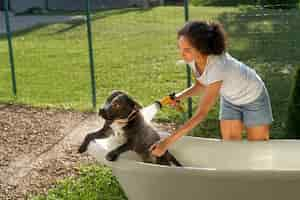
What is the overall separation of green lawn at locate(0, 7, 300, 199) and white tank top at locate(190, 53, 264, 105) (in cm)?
123

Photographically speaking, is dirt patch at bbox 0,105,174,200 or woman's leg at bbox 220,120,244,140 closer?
woman's leg at bbox 220,120,244,140

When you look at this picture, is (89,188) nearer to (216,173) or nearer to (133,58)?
(216,173)

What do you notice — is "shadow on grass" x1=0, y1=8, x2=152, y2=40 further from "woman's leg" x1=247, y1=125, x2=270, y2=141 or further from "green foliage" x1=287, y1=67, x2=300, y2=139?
"woman's leg" x1=247, y1=125, x2=270, y2=141

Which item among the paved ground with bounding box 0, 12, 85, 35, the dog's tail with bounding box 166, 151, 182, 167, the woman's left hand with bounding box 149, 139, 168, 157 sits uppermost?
the woman's left hand with bounding box 149, 139, 168, 157

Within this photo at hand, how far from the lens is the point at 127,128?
384 centimetres

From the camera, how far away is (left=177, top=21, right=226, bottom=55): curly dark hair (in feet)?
12.6

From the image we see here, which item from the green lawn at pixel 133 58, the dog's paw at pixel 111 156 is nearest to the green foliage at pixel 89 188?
the green lawn at pixel 133 58

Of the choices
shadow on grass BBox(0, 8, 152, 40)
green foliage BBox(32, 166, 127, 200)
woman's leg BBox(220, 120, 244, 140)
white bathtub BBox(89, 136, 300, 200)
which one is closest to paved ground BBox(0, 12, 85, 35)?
shadow on grass BBox(0, 8, 152, 40)

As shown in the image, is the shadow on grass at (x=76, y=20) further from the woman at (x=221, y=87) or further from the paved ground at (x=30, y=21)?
the woman at (x=221, y=87)

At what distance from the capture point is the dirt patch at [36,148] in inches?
206

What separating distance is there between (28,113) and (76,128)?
89 cm

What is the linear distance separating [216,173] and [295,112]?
2.39 meters

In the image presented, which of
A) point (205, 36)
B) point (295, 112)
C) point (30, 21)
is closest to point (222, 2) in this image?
point (30, 21)

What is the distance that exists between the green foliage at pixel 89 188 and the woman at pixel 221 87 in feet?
3.31
